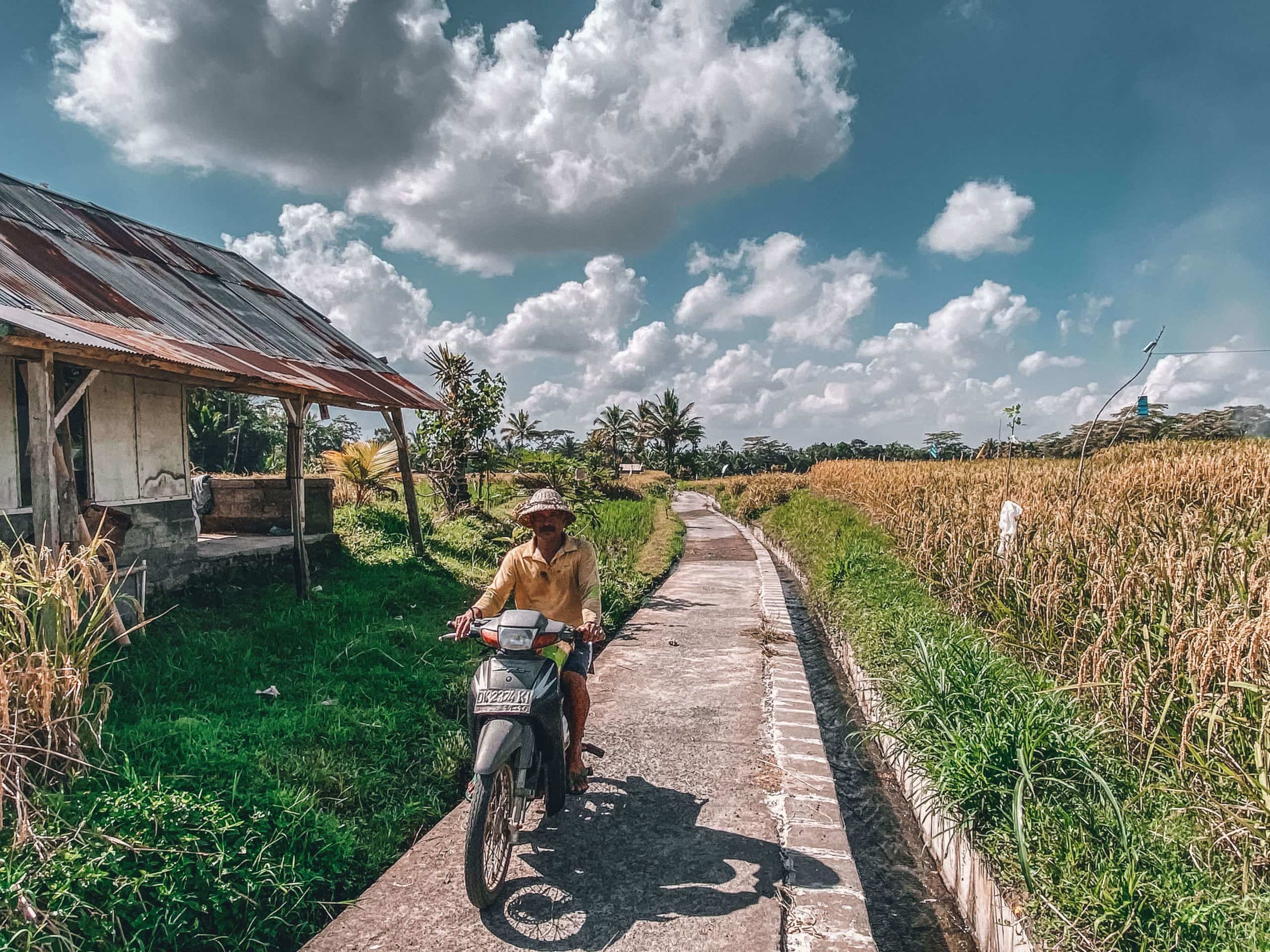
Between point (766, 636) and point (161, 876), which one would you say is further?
point (766, 636)

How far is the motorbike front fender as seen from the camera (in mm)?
2693

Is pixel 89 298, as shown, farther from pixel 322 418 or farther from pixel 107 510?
pixel 322 418

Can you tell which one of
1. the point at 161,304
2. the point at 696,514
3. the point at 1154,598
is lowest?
the point at 696,514

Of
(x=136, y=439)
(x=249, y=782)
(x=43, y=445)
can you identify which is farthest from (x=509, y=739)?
(x=136, y=439)

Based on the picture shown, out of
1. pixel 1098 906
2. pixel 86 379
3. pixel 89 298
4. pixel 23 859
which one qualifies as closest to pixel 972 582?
pixel 1098 906

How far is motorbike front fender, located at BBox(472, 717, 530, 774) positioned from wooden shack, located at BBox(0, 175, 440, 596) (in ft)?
11.4

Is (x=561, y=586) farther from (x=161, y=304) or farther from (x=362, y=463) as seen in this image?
(x=362, y=463)

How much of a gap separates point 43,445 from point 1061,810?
19.7 ft

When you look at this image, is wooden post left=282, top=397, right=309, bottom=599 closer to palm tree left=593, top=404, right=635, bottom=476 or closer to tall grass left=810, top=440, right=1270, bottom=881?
tall grass left=810, top=440, right=1270, bottom=881

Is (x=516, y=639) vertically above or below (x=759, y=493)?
above

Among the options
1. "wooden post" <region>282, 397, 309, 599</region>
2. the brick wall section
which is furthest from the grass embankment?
the brick wall section

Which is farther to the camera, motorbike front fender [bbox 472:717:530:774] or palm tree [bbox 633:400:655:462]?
palm tree [bbox 633:400:655:462]

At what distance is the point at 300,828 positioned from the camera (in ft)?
10.2

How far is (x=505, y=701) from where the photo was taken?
2.86m
